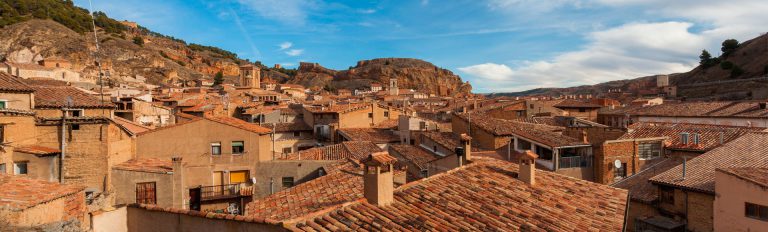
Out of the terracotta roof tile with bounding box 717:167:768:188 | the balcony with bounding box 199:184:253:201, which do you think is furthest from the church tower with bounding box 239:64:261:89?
the terracotta roof tile with bounding box 717:167:768:188

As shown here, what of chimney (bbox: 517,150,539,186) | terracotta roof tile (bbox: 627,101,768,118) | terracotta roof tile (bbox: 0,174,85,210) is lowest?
terracotta roof tile (bbox: 0,174,85,210)

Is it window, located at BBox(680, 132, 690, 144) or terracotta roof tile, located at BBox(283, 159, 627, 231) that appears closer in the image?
terracotta roof tile, located at BBox(283, 159, 627, 231)

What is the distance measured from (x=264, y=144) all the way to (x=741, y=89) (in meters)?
71.5

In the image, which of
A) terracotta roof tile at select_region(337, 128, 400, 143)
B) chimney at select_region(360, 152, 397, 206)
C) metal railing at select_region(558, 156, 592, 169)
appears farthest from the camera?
terracotta roof tile at select_region(337, 128, 400, 143)

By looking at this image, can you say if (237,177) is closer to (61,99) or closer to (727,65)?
(61,99)

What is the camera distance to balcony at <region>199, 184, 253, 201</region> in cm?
1947

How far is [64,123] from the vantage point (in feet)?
50.9

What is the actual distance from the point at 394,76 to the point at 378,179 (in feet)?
385

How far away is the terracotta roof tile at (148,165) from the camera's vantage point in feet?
55.2

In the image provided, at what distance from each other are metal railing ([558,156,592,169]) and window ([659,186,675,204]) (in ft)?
13.9

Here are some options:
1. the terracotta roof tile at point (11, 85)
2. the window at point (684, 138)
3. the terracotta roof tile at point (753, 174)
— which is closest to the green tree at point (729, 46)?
the window at point (684, 138)

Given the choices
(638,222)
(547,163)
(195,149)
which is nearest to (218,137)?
(195,149)

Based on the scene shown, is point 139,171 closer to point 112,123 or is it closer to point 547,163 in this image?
point 112,123

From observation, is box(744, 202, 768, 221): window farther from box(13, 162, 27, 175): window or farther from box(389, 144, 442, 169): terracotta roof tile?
box(13, 162, 27, 175): window
